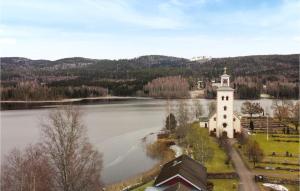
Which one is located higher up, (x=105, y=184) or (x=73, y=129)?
(x=73, y=129)

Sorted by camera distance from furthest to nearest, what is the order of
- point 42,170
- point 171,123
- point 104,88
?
1. point 104,88
2. point 171,123
3. point 42,170

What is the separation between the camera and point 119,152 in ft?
113

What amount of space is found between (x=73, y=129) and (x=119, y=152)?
15.1m

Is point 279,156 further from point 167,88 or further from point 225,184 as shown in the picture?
point 167,88

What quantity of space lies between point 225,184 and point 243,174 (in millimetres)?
2507

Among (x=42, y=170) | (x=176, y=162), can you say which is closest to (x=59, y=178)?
(x=42, y=170)

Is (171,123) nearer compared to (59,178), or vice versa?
(59,178)

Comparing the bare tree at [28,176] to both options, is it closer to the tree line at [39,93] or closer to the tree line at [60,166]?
the tree line at [60,166]

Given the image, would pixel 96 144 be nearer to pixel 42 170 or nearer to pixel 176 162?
pixel 176 162

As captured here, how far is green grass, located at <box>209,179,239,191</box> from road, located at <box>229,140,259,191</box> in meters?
0.39

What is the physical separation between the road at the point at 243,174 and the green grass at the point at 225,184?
392 millimetres

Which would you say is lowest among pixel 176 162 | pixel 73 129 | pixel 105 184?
pixel 105 184

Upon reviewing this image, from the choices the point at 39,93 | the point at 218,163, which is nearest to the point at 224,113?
the point at 218,163

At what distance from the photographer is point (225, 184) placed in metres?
23.0
